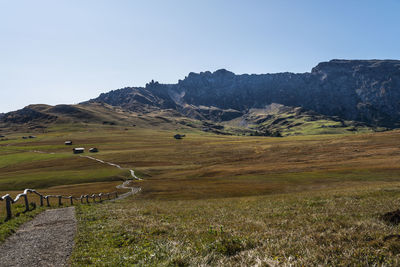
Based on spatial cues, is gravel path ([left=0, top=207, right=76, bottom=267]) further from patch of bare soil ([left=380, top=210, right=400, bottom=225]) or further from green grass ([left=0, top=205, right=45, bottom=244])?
patch of bare soil ([left=380, top=210, right=400, bottom=225])

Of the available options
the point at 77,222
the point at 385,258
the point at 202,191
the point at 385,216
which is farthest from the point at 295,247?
the point at 202,191

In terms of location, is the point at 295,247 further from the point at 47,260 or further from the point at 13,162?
the point at 13,162

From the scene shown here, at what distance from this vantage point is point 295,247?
1091 centimetres

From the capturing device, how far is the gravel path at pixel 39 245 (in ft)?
44.0

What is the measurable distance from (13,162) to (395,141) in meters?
205

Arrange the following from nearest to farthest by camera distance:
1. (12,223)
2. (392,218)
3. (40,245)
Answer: (392,218) → (40,245) → (12,223)

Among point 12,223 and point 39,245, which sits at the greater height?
point 39,245

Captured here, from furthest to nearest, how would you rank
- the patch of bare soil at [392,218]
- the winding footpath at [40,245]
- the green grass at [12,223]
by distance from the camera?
1. the green grass at [12,223]
2. the patch of bare soil at [392,218]
3. the winding footpath at [40,245]

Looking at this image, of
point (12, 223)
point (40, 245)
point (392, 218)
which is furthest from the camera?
point (12, 223)

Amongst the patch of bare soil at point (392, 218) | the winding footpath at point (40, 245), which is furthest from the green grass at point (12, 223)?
the patch of bare soil at point (392, 218)

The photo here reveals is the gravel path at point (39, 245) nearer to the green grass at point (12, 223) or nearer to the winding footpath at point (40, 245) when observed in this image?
the winding footpath at point (40, 245)

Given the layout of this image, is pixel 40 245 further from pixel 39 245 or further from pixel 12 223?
pixel 12 223

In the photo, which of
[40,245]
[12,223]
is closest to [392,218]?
[40,245]

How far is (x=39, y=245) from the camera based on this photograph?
52.2 ft
